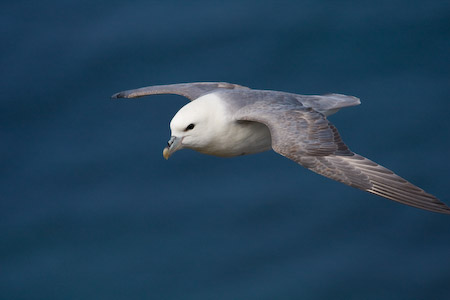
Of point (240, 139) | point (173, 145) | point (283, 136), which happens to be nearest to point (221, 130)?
point (240, 139)

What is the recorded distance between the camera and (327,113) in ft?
28.7

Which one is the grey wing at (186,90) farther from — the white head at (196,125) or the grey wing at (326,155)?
the grey wing at (326,155)

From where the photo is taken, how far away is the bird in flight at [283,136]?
7.29m

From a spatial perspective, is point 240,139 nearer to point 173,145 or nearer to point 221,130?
point 221,130

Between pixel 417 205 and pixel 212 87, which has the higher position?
pixel 212 87

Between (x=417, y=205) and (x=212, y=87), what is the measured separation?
3.18 meters

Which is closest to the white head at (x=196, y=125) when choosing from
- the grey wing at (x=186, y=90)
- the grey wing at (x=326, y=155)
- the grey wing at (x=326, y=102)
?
the grey wing at (x=326, y=155)

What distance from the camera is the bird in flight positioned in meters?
7.29

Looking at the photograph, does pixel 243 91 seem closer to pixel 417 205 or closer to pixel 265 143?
pixel 265 143

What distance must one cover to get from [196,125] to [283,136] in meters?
0.83

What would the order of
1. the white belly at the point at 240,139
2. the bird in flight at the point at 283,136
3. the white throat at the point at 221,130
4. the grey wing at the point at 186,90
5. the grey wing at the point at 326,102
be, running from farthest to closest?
the grey wing at the point at 186,90 < the grey wing at the point at 326,102 < the white belly at the point at 240,139 < the white throat at the point at 221,130 < the bird in flight at the point at 283,136

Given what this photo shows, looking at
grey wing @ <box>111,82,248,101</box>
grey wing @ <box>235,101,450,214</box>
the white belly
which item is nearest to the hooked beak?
the white belly

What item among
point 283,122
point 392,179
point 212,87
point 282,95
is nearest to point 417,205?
point 392,179

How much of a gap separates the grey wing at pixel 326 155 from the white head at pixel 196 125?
223 millimetres
